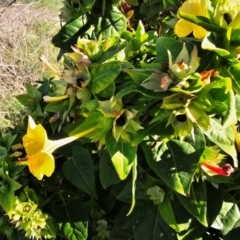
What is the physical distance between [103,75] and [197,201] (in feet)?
0.99

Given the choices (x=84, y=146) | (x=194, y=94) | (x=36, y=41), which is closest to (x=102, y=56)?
(x=194, y=94)

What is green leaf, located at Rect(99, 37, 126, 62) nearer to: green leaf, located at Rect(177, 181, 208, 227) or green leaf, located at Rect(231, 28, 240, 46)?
green leaf, located at Rect(231, 28, 240, 46)

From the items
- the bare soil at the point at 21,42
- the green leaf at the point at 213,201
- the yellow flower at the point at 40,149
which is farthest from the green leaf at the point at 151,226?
the bare soil at the point at 21,42

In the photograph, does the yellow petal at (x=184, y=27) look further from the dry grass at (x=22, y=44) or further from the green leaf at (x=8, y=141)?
the dry grass at (x=22, y=44)

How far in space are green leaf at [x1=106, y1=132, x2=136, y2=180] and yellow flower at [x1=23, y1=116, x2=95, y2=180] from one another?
1.3 inches

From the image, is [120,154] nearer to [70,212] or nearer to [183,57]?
[183,57]

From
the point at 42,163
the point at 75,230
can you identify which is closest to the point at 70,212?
the point at 75,230

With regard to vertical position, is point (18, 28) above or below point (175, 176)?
below

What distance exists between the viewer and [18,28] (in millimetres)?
3654

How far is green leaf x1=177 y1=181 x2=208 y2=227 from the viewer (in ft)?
2.96

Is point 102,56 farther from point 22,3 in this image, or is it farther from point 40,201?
point 22,3

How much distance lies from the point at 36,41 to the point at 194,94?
9.89 feet

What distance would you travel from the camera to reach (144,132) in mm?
734

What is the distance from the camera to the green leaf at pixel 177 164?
0.82m
